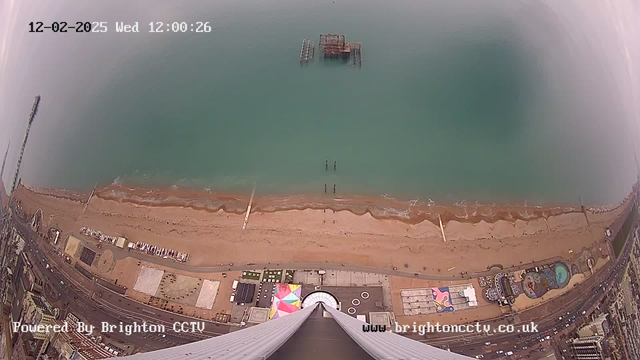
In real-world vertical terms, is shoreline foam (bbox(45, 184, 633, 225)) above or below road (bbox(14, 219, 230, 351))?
above

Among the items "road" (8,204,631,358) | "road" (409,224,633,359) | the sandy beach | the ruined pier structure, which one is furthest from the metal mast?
"road" (409,224,633,359)

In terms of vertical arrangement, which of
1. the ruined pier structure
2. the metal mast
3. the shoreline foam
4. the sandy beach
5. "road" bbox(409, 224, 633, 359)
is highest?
the ruined pier structure

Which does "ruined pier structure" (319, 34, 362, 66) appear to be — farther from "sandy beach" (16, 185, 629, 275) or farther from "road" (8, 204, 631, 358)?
"road" (8, 204, 631, 358)

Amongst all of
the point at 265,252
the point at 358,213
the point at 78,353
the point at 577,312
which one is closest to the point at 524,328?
the point at 577,312

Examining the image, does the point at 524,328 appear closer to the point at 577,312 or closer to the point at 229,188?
the point at 577,312

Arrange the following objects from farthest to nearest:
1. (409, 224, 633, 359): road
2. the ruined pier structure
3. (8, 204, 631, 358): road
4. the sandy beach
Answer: the ruined pier structure
the sandy beach
(8, 204, 631, 358): road
(409, 224, 633, 359): road

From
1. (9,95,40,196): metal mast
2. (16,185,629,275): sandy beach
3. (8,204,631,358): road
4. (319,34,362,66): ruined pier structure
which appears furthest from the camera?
(319,34,362,66): ruined pier structure

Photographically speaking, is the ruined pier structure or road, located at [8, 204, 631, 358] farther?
the ruined pier structure

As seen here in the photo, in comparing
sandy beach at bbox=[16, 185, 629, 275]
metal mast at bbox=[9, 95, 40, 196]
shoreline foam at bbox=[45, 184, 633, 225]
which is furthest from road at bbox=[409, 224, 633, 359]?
metal mast at bbox=[9, 95, 40, 196]
